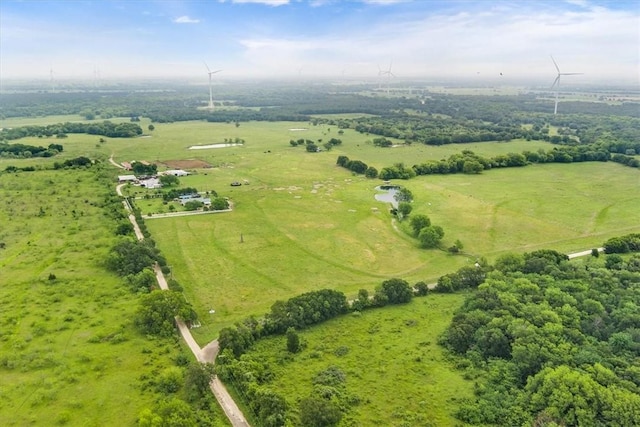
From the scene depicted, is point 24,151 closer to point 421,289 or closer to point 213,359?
point 213,359

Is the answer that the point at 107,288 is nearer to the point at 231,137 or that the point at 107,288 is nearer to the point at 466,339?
the point at 466,339

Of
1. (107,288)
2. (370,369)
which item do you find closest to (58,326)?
(107,288)

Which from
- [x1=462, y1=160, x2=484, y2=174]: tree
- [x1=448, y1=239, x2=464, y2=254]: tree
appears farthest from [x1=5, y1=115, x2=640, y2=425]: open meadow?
[x1=462, y1=160, x2=484, y2=174]: tree

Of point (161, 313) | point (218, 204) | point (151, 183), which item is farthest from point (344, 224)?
point (151, 183)

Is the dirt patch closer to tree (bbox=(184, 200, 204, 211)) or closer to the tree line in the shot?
tree (bbox=(184, 200, 204, 211))

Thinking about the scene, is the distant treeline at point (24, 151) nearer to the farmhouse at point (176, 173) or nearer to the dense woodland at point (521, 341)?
the farmhouse at point (176, 173)

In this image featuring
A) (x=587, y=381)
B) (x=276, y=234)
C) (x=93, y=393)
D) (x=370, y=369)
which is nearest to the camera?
(x=587, y=381)
